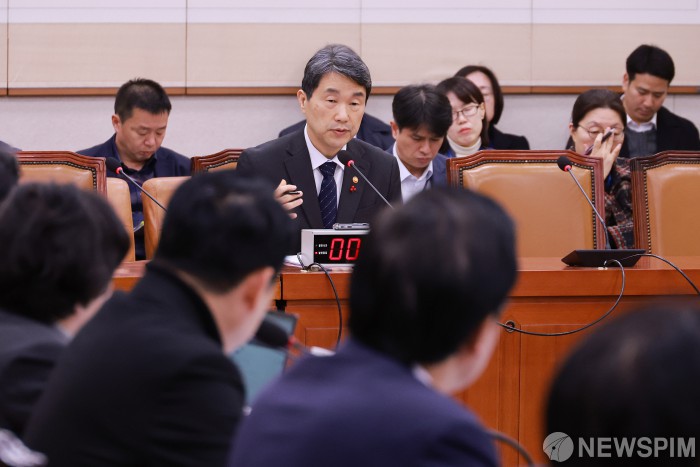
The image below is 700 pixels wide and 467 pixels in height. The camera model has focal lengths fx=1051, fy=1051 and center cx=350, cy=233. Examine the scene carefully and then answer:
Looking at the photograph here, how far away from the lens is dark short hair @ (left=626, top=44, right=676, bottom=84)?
5.16 m

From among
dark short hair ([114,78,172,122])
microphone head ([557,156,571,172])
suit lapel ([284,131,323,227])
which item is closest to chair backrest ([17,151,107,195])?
suit lapel ([284,131,323,227])

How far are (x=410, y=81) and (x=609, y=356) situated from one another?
4.84 m

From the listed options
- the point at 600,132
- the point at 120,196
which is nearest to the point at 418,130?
the point at 600,132

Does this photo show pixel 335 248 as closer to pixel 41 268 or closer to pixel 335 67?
pixel 335 67

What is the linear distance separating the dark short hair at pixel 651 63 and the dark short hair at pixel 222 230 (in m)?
4.13

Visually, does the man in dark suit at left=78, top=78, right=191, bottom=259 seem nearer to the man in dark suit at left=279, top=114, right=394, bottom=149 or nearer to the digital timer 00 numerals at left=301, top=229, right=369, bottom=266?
the man in dark suit at left=279, top=114, right=394, bottom=149

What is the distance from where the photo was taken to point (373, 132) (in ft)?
16.9

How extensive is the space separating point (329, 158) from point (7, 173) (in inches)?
62.9

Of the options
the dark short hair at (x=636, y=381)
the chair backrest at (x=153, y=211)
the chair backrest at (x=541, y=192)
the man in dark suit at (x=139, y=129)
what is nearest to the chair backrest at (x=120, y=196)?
the chair backrest at (x=153, y=211)

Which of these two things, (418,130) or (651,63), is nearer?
(418,130)

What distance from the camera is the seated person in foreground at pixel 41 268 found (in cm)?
147
